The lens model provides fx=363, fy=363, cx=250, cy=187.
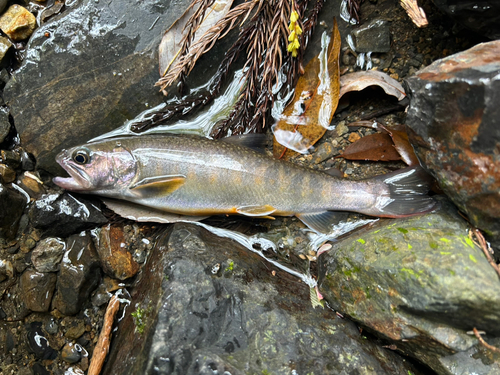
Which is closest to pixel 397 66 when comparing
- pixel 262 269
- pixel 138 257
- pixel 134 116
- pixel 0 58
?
pixel 262 269

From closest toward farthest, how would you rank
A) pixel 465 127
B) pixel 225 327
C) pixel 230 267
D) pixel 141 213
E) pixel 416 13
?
1. pixel 465 127
2. pixel 225 327
3. pixel 230 267
4. pixel 416 13
5. pixel 141 213

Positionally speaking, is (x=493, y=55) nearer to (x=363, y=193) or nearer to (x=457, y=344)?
(x=363, y=193)

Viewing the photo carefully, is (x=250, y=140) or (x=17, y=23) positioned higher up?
(x=17, y=23)

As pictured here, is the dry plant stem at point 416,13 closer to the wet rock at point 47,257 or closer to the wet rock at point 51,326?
the wet rock at point 47,257

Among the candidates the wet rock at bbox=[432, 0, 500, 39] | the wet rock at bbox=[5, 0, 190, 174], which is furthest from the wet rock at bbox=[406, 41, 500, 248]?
the wet rock at bbox=[5, 0, 190, 174]

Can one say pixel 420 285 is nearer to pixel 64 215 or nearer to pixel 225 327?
pixel 225 327

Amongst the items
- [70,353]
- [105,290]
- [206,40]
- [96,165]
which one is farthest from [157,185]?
[70,353]

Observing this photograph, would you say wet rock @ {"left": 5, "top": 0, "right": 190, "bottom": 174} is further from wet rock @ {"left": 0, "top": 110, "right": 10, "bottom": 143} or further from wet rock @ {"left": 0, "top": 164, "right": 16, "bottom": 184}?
wet rock @ {"left": 0, "top": 164, "right": 16, "bottom": 184}
